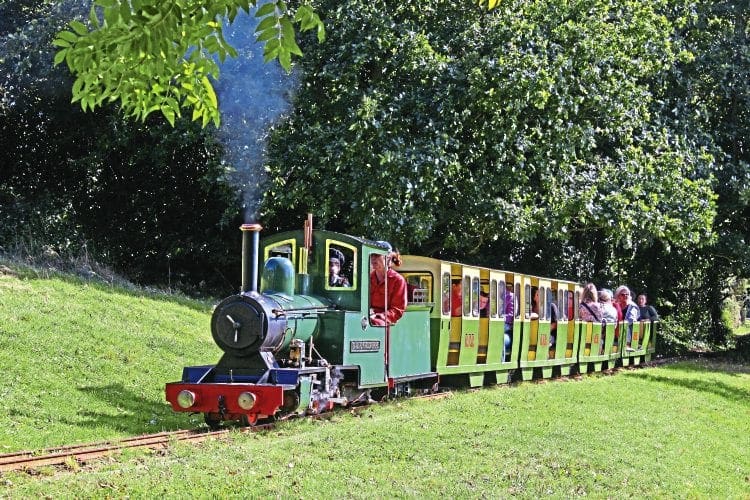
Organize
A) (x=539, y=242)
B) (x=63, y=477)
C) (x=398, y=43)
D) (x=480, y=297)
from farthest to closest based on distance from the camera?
(x=539, y=242), (x=398, y=43), (x=480, y=297), (x=63, y=477)

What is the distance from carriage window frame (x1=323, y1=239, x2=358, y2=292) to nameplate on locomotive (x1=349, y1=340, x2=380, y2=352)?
2.27 feet

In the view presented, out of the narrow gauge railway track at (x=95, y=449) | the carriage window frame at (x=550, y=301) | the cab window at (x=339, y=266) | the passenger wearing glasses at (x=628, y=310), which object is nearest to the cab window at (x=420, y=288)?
the cab window at (x=339, y=266)

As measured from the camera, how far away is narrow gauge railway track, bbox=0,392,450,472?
26.9 ft

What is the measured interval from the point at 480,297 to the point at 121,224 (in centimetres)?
1085

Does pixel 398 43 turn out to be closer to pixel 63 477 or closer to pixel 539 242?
pixel 539 242

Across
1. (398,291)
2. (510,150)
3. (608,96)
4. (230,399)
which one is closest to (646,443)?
(398,291)

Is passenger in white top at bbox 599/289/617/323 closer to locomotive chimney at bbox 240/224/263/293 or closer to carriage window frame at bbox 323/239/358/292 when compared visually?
carriage window frame at bbox 323/239/358/292

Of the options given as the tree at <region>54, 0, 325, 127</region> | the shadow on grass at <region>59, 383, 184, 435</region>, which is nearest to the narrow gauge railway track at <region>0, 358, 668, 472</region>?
the shadow on grass at <region>59, 383, 184, 435</region>

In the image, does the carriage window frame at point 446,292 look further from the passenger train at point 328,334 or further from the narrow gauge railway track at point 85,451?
the narrow gauge railway track at point 85,451

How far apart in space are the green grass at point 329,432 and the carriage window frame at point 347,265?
1.65m

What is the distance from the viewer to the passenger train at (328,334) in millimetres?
10641

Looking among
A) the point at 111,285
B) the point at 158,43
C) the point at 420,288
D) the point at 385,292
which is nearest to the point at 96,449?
the point at 158,43

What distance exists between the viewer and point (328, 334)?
38.6ft

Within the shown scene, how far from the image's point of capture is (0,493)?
7.04m
